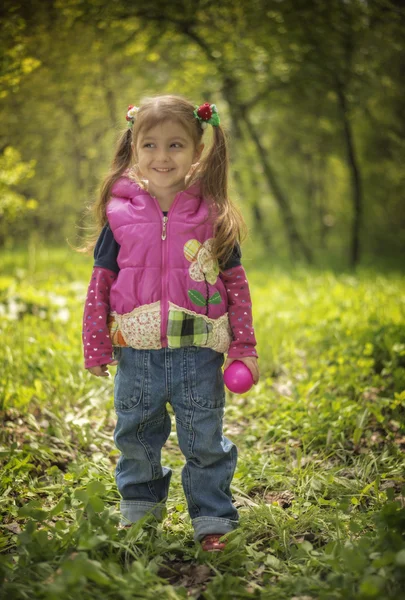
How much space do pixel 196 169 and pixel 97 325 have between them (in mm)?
796

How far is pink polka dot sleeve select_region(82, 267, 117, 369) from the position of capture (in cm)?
240

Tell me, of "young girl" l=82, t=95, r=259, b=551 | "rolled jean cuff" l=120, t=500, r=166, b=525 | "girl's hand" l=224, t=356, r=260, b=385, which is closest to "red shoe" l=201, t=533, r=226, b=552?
"young girl" l=82, t=95, r=259, b=551

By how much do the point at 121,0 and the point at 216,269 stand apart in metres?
6.94

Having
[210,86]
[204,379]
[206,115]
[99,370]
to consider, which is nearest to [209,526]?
[204,379]

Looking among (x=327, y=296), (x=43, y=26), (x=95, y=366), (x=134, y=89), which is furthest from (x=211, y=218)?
(x=134, y=89)

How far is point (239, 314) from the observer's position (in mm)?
2432

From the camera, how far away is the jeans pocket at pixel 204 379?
237cm

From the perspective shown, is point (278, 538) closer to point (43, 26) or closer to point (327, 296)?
point (327, 296)

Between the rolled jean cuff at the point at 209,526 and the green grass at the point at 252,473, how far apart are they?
0.05 metres

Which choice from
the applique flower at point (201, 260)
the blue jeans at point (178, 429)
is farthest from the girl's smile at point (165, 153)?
the blue jeans at point (178, 429)

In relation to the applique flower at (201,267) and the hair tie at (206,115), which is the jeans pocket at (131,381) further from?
the hair tie at (206,115)

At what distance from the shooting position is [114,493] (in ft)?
9.46

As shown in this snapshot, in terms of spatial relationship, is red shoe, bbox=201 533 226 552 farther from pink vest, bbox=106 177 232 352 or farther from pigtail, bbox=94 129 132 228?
pigtail, bbox=94 129 132 228

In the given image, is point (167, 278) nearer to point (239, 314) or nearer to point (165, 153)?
point (239, 314)
